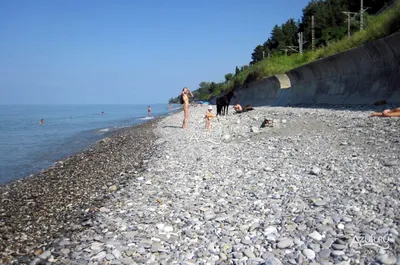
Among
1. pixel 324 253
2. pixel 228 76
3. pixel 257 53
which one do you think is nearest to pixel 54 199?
pixel 324 253

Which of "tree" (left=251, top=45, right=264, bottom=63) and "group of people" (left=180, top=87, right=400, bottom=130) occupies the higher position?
"tree" (left=251, top=45, right=264, bottom=63)

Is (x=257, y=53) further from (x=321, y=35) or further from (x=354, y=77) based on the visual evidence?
(x=354, y=77)

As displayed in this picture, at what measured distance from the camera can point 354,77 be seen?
48.9 feet

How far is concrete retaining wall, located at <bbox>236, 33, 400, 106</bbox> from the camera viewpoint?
483 inches

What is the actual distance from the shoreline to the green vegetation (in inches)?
518

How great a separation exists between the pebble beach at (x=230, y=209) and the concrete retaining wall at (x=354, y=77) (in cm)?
471

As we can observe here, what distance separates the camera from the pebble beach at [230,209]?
3412 mm

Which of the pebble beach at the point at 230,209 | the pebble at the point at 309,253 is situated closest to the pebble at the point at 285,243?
the pebble beach at the point at 230,209

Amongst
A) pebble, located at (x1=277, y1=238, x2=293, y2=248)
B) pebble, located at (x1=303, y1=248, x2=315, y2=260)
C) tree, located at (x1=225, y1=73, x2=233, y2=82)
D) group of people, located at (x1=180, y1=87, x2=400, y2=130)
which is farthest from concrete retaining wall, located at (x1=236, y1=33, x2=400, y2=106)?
tree, located at (x1=225, y1=73, x2=233, y2=82)

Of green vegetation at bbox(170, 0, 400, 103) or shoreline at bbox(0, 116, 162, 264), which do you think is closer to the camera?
shoreline at bbox(0, 116, 162, 264)

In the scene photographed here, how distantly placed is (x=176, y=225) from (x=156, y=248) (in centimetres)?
65

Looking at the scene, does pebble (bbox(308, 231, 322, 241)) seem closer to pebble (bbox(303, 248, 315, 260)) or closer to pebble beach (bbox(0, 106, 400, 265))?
pebble beach (bbox(0, 106, 400, 265))

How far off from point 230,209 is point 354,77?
501 inches

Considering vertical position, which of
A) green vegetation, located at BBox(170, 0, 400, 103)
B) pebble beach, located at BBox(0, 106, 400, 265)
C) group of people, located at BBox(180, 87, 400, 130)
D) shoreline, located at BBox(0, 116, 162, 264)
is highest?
green vegetation, located at BBox(170, 0, 400, 103)
